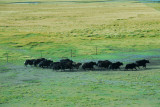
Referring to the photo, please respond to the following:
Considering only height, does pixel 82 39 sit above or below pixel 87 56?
above

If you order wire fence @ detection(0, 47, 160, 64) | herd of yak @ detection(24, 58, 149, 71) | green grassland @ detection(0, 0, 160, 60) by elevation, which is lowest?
herd of yak @ detection(24, 58, 149, 71)

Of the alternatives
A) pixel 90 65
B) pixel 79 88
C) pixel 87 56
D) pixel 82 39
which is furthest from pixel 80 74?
pixel 82 39

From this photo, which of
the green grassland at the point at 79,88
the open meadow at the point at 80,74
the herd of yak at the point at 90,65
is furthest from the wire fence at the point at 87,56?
the green grassland at the point at 79,88

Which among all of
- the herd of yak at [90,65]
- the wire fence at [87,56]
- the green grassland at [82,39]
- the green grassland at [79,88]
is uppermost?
the green grassland at [82,39]

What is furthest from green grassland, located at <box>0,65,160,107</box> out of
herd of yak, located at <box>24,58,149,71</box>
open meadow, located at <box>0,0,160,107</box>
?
herd of yak, located at <box>24,58,149,71</box>

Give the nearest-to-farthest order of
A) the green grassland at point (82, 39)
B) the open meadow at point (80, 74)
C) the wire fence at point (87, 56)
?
1. the open meadow at point (80, 74)
2. the wire fence at point (87, 56)
3. the green grassland at point (82, 39)

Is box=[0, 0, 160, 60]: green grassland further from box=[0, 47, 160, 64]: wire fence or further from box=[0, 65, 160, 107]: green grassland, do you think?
box=[0, 65, 160, 107]: green grassland

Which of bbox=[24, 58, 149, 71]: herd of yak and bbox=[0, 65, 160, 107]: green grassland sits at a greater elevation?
bbox=[24, 58, 149, 71]: herd of yak

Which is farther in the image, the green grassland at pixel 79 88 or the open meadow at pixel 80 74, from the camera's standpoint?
the open meadow at pixel 80 74

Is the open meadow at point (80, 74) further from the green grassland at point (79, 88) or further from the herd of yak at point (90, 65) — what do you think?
the herd of yak at point (90, 65)

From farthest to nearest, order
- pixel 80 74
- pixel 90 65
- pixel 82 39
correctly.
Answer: pixel 82 39, pixel 90 65, pixel 80 74

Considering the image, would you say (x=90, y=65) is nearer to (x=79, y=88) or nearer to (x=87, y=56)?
(x=79, y=88)

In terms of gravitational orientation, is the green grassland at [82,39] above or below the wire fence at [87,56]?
above

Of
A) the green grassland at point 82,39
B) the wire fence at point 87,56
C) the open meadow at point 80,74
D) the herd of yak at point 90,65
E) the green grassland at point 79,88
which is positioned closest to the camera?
the green grassland at point 79,88
